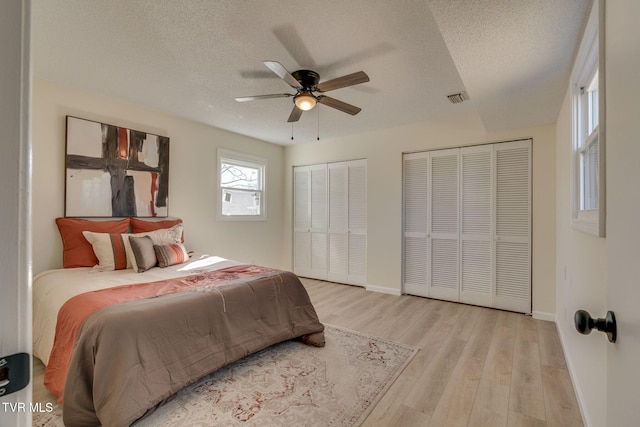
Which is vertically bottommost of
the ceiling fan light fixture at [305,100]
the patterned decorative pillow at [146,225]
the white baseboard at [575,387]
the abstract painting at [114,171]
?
the white baseboard at [575,387]

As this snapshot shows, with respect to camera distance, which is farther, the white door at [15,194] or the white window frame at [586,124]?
the white window frame at [586,124]

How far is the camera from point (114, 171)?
3.35 meters

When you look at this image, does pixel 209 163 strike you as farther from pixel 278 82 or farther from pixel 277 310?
pixel 277 310

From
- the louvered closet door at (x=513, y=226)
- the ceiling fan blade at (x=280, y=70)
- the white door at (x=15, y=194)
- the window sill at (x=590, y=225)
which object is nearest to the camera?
the white door at (x=15, y=194)

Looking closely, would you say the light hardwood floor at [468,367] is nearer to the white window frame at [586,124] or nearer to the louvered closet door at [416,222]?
the louvered closet door at [416,222]

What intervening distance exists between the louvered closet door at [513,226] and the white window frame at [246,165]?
11.9 feet

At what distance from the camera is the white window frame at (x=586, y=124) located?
1133 mm

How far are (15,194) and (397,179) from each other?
4323mm

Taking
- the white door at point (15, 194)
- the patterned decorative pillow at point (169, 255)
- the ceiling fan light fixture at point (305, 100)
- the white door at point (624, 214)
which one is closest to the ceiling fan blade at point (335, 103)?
the ceiling fan light fixture at point (305, 100)

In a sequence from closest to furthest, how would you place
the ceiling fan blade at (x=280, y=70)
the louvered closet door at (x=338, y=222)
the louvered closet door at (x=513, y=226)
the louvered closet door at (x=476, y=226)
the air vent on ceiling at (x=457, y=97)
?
the ceiling fan blade at (x=280, y=70) < the air vent on ceiling at (x=457, y=97) < the louvered closet door at (x=513, y=226) < the louvered closet door at (x=476, y=226) < the louvered closet door at (x=338, y=222)

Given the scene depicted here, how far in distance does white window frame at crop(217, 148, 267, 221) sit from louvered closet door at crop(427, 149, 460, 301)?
2.85 meters

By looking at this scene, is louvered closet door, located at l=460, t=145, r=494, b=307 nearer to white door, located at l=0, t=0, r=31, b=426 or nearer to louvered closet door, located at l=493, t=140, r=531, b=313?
louvered closet door, located at l=493, t=140, r=531, b=313

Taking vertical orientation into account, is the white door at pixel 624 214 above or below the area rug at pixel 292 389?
above

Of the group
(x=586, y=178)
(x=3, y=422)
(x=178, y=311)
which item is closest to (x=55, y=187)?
(x=178, y=311)
